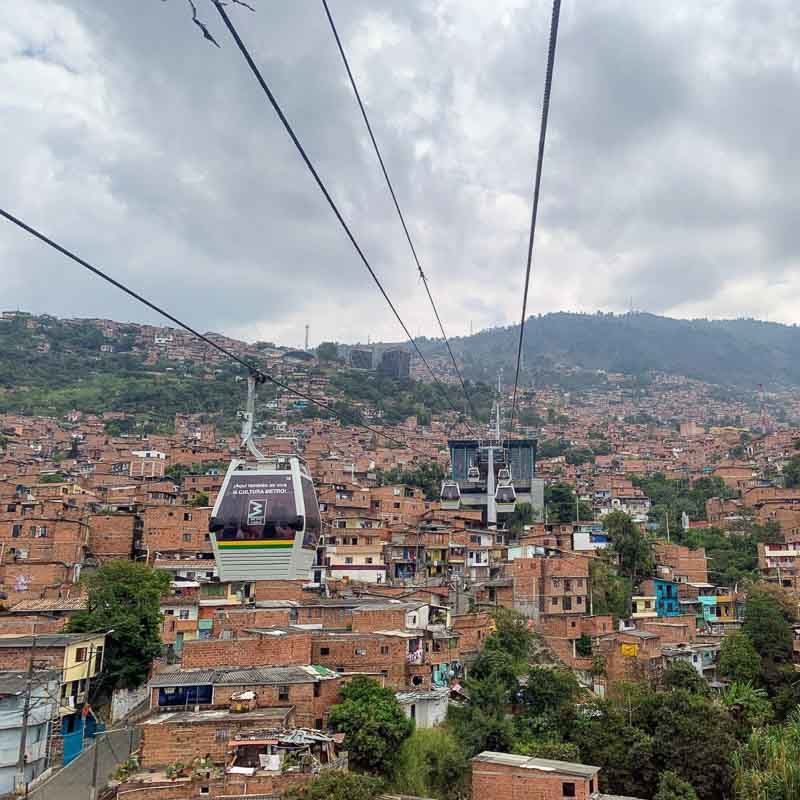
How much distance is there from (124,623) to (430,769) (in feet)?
27.4

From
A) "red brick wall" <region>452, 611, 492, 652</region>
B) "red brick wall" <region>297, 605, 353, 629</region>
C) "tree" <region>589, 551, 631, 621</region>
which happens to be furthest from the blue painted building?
"red brick wall" <region>297, 605, 353, 629</region>

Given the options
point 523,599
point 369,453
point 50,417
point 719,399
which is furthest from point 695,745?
point 719,399

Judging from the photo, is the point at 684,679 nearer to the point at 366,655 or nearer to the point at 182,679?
the point at 366,655

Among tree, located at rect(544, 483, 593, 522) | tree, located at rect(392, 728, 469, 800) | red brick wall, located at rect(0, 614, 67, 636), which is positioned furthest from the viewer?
tree, located at rect(544, 483, 593, 522)

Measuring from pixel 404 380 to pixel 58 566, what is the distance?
68.4 m

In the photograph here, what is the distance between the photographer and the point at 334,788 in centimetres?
1357

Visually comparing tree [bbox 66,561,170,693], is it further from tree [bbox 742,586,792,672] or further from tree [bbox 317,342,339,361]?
tree [bbox 317,342,339,361]

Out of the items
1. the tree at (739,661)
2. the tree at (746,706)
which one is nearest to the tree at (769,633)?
the tree at (739,661)

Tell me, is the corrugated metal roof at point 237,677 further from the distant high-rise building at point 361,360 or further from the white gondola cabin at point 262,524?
the distant high-rise building at point 361,360

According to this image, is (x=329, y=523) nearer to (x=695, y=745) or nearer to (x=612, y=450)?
(x=695, y=745)

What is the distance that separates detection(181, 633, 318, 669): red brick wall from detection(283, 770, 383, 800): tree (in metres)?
4.59

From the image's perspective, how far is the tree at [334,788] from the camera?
13438mm

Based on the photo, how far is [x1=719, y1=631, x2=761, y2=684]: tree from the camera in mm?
23578


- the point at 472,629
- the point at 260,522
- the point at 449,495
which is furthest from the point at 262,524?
the point at 449,495
